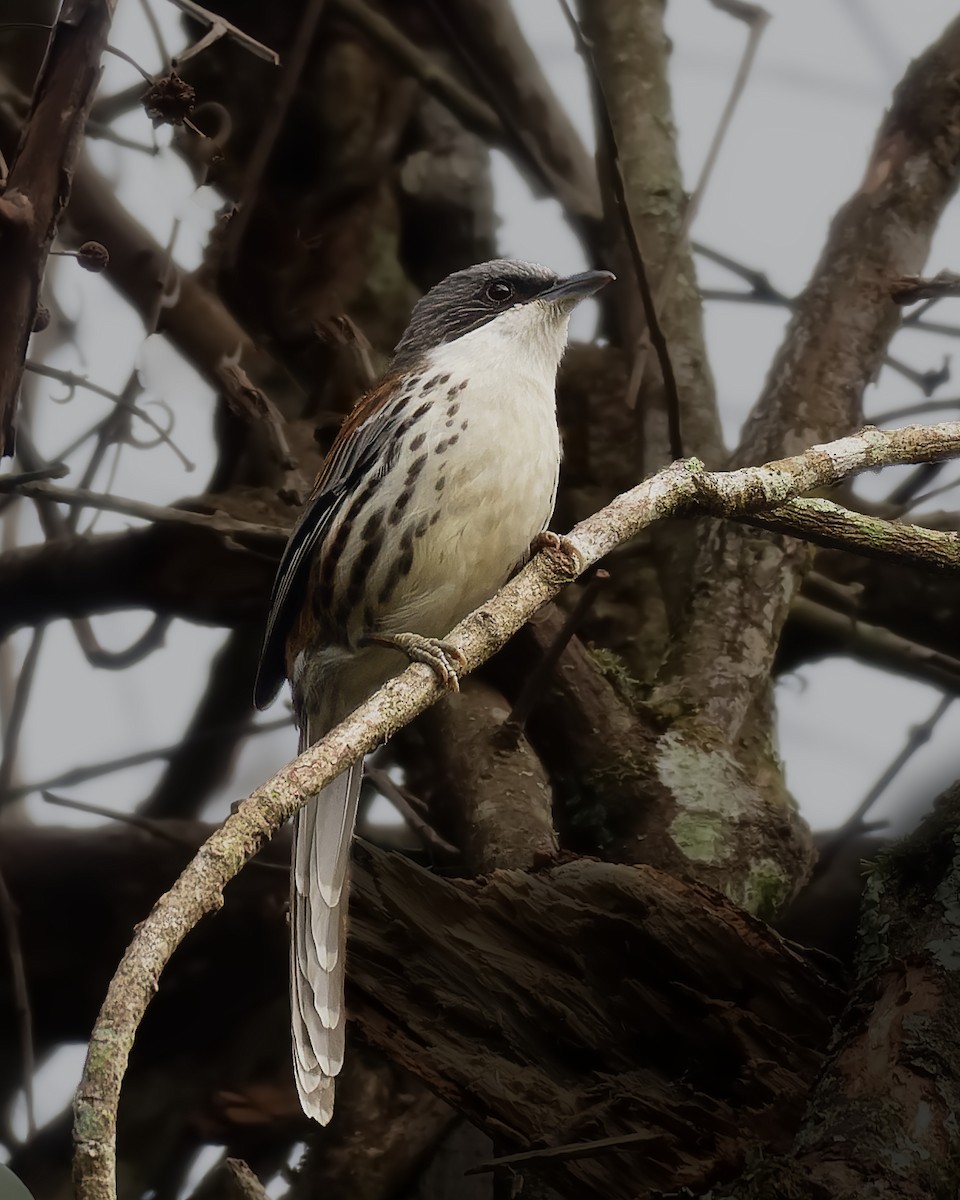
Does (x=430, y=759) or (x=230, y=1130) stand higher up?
(x=430, y=759)

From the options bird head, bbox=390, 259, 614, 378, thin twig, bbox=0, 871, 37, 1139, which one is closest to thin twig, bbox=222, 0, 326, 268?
bird head, bbox=390, 259, 614, 378

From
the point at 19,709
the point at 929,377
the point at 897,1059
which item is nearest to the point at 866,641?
the point at 929,377

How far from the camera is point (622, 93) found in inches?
158

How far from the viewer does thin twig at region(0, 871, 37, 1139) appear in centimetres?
297

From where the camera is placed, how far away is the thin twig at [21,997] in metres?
2.97

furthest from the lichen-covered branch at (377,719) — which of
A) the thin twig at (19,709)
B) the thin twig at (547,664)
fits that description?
the thin twig at (19,709)

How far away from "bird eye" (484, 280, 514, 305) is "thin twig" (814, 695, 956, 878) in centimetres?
120

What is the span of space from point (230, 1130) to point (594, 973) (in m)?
→ 1.37

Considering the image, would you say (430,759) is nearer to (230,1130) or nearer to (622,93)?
(230,1130)

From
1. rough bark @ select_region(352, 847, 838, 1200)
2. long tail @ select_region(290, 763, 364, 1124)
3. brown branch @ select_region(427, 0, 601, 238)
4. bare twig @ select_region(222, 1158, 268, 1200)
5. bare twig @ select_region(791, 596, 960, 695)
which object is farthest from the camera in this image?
brown branch @ select_region(427, 0, 601, 238)

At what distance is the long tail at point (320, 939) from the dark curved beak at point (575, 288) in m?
1.05

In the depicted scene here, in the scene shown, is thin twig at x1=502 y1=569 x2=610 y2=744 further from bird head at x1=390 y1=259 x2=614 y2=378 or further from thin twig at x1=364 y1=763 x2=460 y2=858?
bird head at x1=390 y1=259 x2=614 y2=378

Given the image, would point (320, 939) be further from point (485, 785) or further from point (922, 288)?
point (922, 288)

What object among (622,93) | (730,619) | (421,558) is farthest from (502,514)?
(622,93)
